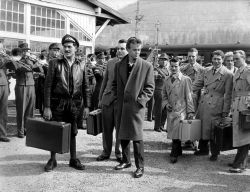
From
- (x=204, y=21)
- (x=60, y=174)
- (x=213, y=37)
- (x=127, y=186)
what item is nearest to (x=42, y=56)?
(x=60, y=174)

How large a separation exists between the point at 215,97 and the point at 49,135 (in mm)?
3060

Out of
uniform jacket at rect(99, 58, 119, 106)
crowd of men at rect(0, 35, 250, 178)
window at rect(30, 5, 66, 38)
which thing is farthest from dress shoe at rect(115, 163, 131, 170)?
window at rect(30, 5, 66, 38)

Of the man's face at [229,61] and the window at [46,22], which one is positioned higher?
the window at [46,22]

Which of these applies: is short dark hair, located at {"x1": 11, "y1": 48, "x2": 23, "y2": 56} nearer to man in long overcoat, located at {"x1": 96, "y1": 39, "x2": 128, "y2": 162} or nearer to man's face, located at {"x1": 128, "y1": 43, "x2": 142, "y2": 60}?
man in long overcoat, located at {"x1": 96, "y1": 39, "x2": 128, "y2": 162}

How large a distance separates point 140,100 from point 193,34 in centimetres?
6372

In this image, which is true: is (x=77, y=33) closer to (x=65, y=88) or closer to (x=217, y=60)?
(x=217, y=60)

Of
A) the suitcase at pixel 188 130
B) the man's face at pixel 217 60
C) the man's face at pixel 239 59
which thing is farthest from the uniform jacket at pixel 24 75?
the man's face at pixel 239 59

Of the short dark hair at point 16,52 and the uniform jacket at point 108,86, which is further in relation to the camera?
the short dark hair at point 16,52

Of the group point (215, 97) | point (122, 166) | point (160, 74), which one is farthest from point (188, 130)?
point (160, 74)

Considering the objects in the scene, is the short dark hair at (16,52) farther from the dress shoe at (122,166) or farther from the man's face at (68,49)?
the dress shoe at (122,166)

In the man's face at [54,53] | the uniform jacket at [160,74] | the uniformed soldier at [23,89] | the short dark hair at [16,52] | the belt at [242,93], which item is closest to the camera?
the belt at [242,93]

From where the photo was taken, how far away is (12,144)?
22.8ft

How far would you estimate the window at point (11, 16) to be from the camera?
39.6 feet

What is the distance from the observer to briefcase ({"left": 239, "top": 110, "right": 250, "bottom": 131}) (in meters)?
5.36
